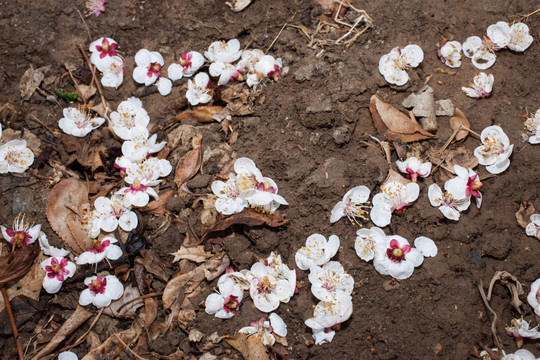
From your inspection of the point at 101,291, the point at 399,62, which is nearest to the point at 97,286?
the point at 101,291

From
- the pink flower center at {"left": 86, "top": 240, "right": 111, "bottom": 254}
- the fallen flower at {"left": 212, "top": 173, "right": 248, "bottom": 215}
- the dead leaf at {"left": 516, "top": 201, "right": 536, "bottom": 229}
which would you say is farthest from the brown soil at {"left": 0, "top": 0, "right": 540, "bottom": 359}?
the pink flower center at {"left": 86, "top": 240, "right": 111, "bottom": 254}

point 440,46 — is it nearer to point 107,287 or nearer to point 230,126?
point 230,126

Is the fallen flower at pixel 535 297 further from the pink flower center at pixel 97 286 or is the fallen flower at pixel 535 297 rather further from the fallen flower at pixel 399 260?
the pink flower center at pixel 97 286

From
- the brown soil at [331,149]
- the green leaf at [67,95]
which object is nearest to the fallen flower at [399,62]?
the brown soil at [331,149]

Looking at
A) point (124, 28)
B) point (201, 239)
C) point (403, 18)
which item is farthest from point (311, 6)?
point (201, 239)

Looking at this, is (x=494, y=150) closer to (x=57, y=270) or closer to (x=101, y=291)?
(x=101, y=291)

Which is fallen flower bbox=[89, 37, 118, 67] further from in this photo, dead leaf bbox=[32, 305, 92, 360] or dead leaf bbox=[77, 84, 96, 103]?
dead leaf bbox=[32, 305, 92, 360]
